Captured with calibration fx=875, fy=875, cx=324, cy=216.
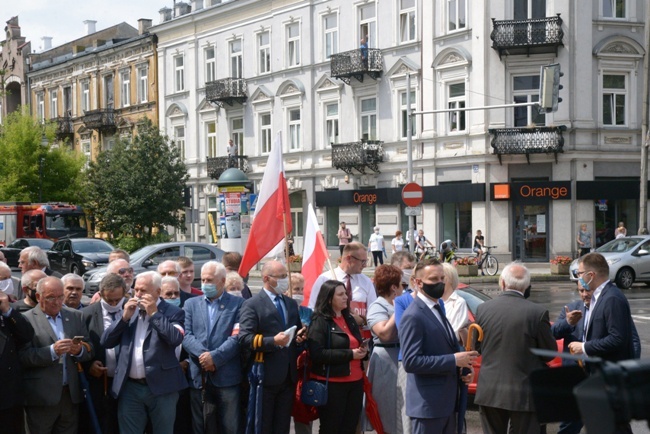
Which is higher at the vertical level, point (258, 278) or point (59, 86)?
point (59, 86)

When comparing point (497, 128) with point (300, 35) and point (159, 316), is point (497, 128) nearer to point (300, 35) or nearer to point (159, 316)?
point (300, 35)

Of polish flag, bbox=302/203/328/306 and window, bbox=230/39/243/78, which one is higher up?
window, bbox=230/39/243/78

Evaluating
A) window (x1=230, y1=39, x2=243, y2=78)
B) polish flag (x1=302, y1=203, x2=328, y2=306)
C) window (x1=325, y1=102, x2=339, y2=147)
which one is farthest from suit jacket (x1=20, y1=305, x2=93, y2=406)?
window (x1=230, y1=39, x2=243, y2=78)

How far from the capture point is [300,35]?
4116 cm

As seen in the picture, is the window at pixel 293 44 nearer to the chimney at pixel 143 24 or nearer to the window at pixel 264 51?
the window at pixel 264 51

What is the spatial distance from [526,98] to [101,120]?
98.2 ft

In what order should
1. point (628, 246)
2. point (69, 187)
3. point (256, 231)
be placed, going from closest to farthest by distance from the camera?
1. point (256, 231)
2. point (628, 246)
3. point (69, 187)

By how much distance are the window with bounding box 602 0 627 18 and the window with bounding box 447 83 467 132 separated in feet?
19.5

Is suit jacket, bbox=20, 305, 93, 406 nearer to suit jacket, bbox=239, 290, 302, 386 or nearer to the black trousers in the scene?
suit jacket, bbox=239, 290, 302, 386

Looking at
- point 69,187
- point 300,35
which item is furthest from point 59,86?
point 300,35

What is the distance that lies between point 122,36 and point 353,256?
5602 cm

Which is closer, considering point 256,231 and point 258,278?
point 256,231

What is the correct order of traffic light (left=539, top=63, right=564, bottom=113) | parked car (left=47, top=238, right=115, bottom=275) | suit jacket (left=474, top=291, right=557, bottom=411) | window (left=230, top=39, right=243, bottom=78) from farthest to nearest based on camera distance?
window (left=230, top=39, right=243, bottom=78) → parked car (left=47, top=238, right=115, bottom=275) → traffic light (left=539, top=63, right=564, bottom=113) → suit jacket (left=474, top=291, right=557, bottom=411)

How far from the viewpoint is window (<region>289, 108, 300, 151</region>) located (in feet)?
137
